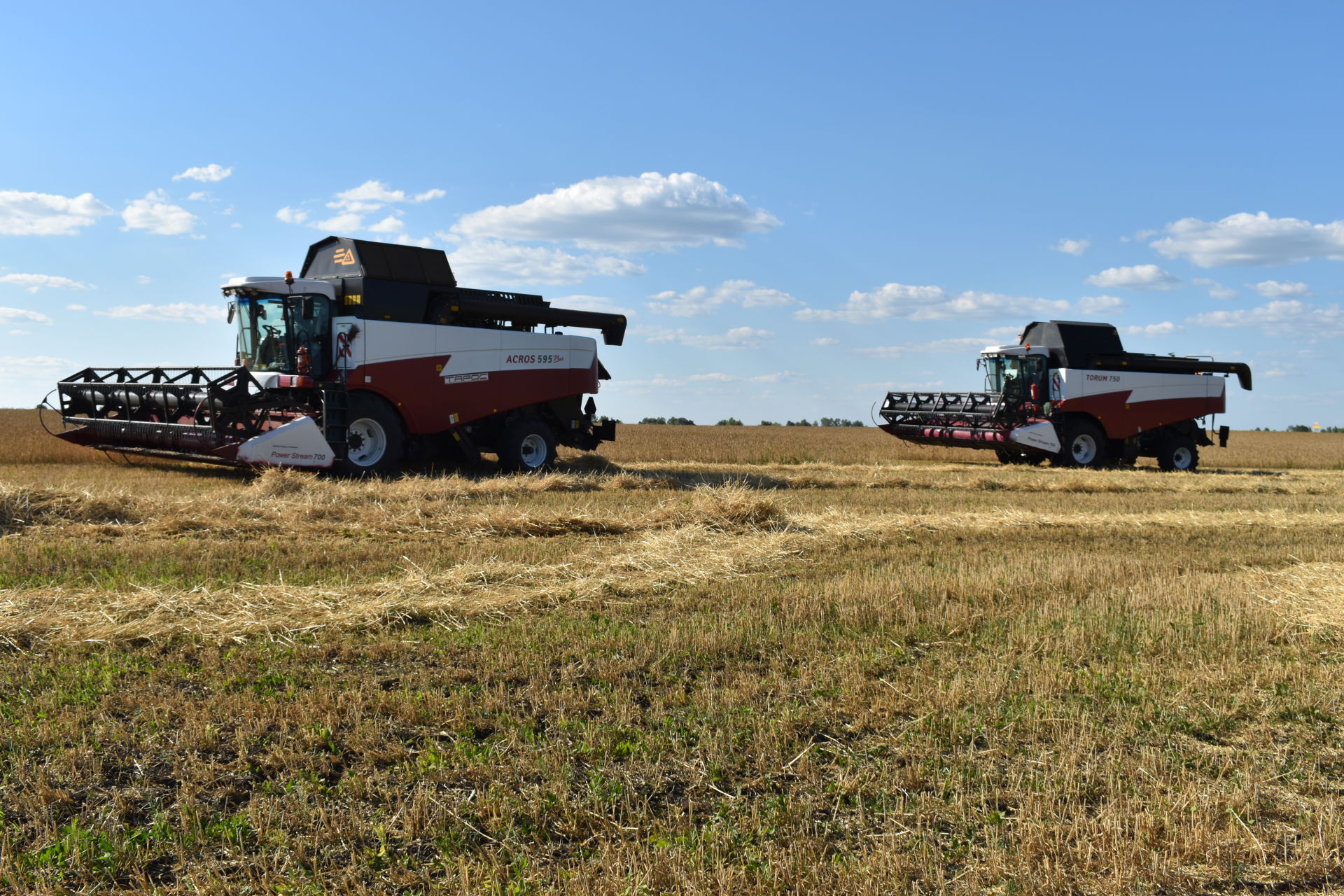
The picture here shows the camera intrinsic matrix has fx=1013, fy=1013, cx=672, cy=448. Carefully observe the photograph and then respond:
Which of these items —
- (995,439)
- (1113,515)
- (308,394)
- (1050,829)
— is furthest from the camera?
(995,439)

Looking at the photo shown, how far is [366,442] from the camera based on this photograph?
1498cm

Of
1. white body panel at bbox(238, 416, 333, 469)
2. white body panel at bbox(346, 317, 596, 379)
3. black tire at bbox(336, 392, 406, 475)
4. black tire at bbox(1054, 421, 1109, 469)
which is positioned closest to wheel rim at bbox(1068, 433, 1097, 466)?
black tire at bbox(1054, 421, 1109, 469)

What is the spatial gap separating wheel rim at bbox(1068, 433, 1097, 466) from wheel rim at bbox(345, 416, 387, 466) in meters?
15.1

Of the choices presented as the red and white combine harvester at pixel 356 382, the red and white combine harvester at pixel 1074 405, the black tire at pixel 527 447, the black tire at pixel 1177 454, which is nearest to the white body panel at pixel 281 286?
the red and white combine harvester at pixel 356 382

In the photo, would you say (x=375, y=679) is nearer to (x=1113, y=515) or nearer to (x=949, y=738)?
(x=949, y=738)

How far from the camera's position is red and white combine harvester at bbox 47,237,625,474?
1373cm

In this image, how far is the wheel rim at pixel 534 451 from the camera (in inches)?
677

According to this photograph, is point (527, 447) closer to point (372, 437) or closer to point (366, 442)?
point (372, 437)

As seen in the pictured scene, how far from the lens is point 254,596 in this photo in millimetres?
6344

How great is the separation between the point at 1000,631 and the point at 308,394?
11185 mm

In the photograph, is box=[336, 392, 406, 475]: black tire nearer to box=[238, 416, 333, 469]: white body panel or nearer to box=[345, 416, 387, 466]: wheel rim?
box=[345, 416, 387, 466]: wheel rim

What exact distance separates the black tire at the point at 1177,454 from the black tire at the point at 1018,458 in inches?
115

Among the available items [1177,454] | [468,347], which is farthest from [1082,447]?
[468,347]

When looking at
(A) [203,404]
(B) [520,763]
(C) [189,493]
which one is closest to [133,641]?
(B) [520,763]
